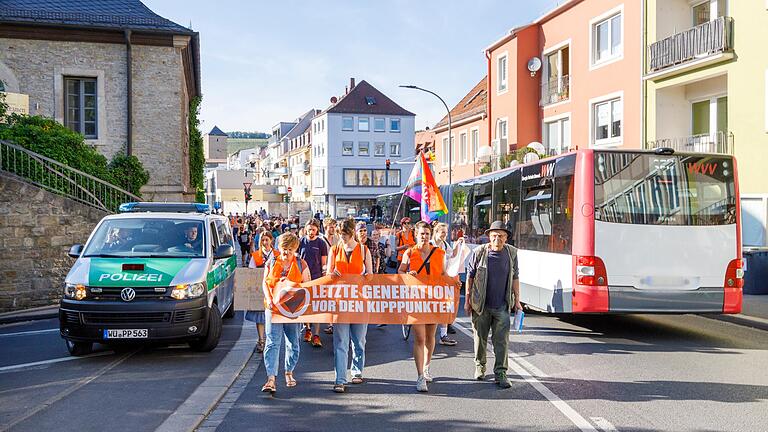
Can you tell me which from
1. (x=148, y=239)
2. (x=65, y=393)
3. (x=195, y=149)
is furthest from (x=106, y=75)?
(x=65, y=393)

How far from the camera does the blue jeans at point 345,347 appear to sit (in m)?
7.40

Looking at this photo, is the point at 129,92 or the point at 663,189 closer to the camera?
the point at 663,189

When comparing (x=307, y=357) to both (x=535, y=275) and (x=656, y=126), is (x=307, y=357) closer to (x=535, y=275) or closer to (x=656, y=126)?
(x=535, y=275)

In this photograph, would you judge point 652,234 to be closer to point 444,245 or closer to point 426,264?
point 444,245

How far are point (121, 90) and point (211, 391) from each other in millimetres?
19284

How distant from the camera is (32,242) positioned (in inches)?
581

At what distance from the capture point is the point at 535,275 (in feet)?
39.8

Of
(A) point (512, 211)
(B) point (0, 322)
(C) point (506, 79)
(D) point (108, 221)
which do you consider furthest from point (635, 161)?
(C) point (506, 79)

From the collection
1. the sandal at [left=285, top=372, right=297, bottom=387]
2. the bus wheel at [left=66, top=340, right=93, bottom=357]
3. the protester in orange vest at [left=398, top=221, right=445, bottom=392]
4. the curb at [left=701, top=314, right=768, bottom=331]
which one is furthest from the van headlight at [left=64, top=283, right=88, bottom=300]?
the curb at [left=701, top=314, right=768, bottom=331]

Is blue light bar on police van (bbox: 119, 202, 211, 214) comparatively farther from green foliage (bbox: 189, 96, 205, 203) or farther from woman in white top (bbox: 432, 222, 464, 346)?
green foliage (bbox: 189, 96, 205, 203)

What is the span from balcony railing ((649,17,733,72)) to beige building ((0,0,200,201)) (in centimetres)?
1572

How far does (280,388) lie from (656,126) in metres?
18.8

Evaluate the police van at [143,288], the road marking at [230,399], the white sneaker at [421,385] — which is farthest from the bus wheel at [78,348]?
the white sneaker at [421,385]

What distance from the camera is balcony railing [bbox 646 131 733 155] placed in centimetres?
2003
